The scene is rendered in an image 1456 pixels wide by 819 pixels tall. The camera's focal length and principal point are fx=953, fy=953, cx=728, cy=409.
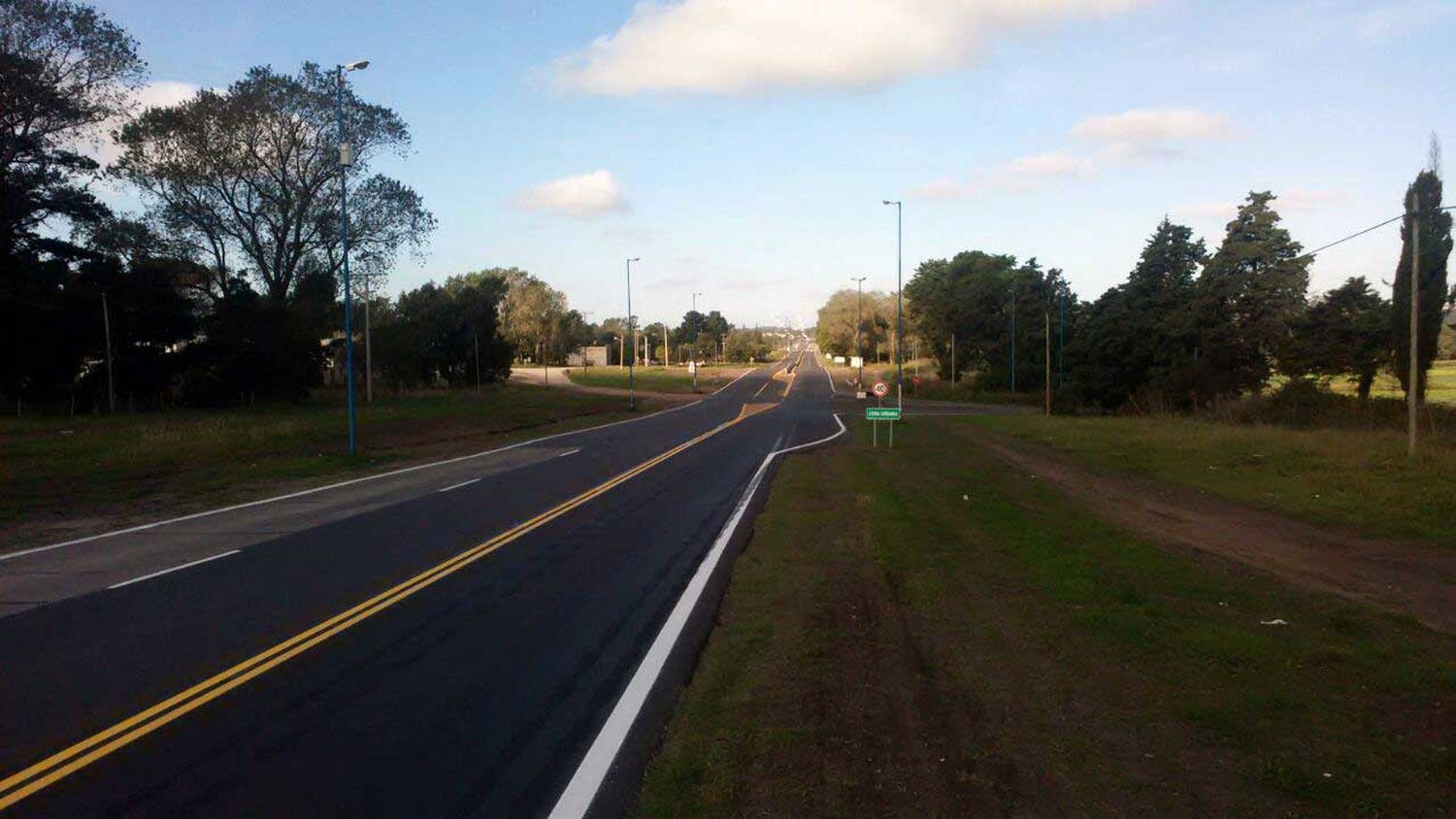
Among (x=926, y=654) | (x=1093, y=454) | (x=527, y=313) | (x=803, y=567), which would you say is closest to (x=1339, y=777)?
(x=926, y=654)

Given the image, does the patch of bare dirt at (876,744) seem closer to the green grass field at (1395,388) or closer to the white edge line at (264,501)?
the white edge line at (264,501)

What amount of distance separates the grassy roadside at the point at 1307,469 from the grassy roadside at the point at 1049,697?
18.5 feet

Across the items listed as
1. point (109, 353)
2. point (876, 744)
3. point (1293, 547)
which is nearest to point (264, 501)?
point (876, 744)

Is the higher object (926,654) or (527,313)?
(527,313)

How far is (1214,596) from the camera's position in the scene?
969 centimetres

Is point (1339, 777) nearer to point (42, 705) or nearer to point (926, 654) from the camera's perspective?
point (926, 654)

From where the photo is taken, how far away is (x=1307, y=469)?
1945 centimetres

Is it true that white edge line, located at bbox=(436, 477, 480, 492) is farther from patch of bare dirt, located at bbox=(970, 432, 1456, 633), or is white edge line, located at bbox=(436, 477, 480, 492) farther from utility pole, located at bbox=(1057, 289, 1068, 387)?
utility pole, located at bbox=(1057, 289, 1068, 387)

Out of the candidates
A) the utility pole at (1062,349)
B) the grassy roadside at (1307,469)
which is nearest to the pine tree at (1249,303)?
the utility pole at (1062,349)

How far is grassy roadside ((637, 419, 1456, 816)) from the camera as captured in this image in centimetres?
496

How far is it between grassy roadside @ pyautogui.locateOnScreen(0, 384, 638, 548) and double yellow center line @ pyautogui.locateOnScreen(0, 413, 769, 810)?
746 cm

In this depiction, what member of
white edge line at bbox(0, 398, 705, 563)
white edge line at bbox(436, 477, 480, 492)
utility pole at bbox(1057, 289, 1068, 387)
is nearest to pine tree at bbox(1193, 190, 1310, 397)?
utility pole at bbox(1057, 289, 1068, 387)

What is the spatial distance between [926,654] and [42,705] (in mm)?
6317

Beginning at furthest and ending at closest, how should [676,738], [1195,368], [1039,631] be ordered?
1. [1195,368]
2. [1039,631]
3. [676,738]
